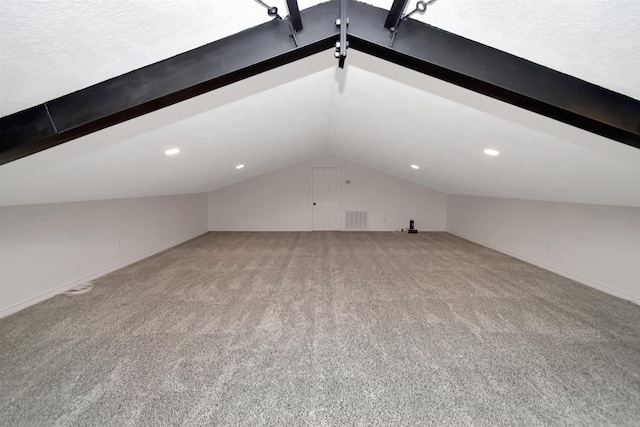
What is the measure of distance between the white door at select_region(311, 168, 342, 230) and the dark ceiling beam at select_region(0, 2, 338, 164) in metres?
6.36

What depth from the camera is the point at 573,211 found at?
3836 mm

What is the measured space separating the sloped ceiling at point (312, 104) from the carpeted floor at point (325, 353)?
1319 millimetres

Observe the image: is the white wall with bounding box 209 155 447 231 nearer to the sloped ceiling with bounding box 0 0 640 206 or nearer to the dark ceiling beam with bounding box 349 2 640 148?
the sloped ceiling with bounding box 0 0 640 206

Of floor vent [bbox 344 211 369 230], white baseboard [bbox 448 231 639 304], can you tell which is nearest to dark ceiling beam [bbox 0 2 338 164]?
white baseboard [bbox 448 231 639 304]

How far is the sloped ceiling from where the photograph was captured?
1000 millimetres

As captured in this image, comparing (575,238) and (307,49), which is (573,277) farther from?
(307,49)

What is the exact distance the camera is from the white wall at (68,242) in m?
2.82

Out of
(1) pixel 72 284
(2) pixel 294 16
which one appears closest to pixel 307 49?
(2) pixel 294 16

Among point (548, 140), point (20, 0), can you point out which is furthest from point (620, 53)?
point (20, 0)

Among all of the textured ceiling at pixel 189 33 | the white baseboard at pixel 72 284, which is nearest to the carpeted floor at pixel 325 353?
the white baseboard at pixel 72 284

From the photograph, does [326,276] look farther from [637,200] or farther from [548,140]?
[637,200]

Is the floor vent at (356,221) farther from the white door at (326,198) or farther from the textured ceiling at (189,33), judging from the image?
the textured ceiling at (189,33)

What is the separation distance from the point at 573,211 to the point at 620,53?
3767 mm

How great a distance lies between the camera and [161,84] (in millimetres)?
1264
